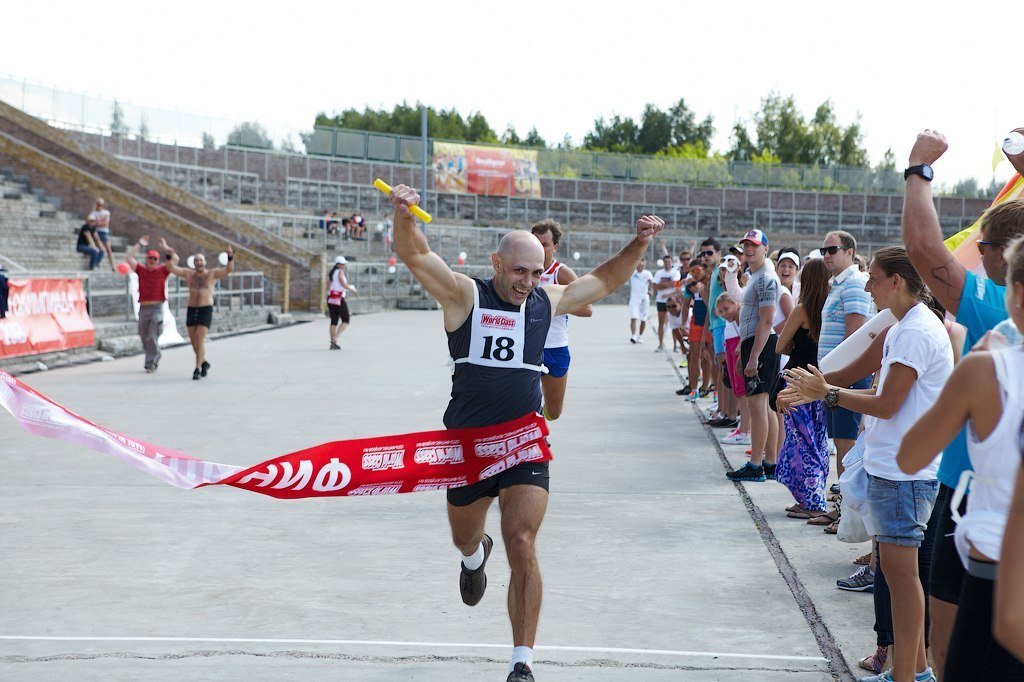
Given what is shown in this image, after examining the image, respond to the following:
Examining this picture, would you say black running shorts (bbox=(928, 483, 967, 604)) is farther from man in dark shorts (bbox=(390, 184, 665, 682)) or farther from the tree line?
the tree line

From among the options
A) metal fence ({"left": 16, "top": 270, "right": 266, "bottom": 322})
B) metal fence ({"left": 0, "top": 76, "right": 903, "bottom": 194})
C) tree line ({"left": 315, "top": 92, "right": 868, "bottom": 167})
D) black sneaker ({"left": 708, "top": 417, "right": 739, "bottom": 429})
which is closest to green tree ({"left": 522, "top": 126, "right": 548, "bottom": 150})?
tree line ({"left": 315, "top": 92, "right": 868, "bottom": 167})

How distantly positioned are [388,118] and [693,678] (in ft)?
333

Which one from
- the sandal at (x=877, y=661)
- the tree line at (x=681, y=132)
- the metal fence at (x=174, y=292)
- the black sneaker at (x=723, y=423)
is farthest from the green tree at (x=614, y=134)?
the sandal at (x=877, y=661)

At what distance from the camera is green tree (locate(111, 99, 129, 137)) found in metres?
39.7

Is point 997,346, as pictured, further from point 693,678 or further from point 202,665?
point 202,665

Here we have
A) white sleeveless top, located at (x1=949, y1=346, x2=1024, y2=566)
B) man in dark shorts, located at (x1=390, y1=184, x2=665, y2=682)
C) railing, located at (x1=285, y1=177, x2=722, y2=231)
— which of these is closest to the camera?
white sleeveless top, located at (x1=949, y1=346, x2=1024, y2=566)

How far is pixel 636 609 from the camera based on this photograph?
5531 millimetres

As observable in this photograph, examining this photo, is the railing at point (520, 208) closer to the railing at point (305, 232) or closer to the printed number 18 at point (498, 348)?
the railing at point (305, 232)

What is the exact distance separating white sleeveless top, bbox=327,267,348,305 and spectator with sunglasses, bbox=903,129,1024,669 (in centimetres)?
1868

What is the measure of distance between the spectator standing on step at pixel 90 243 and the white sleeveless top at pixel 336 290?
312 inches

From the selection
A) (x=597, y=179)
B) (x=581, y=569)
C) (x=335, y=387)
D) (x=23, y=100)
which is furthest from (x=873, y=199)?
(x=581, y=569)

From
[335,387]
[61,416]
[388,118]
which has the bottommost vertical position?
[335,387]

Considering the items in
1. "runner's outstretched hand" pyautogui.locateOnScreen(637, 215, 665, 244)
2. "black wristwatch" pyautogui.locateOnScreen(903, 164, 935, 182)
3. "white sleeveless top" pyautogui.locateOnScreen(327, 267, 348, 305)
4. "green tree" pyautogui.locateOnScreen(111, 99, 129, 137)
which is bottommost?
"white sleeveless top" pyautogui.locateOnScreen(327, 267, 348, 305)

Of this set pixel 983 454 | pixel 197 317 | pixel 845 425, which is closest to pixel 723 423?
pixel 845 425
